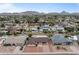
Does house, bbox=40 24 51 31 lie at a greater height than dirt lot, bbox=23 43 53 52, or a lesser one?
greater

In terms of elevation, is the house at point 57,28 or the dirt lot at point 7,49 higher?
the house at point 57,28

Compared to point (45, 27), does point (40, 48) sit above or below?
below

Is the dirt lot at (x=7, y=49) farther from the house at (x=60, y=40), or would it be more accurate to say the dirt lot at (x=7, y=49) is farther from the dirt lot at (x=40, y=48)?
the house at (x=60, y=40)

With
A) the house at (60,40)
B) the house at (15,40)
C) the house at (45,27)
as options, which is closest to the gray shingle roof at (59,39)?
the house at (60,40)

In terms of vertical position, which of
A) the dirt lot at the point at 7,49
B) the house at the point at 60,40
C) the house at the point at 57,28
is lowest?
the dirt lot at the point at 7,49

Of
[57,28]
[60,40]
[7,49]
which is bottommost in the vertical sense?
Answer: [7,49]

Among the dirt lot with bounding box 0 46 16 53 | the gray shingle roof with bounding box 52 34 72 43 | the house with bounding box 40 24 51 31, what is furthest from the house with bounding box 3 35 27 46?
the gray shingle roof with bounding box 52 34 72 43

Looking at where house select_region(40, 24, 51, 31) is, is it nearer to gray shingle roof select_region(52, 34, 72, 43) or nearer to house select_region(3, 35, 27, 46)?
gray shingle roof select_region(52, 34, 72, 43)

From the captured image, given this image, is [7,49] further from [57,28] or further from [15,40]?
[57,28]

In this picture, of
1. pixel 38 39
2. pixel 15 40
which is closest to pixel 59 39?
pixel 38 39
